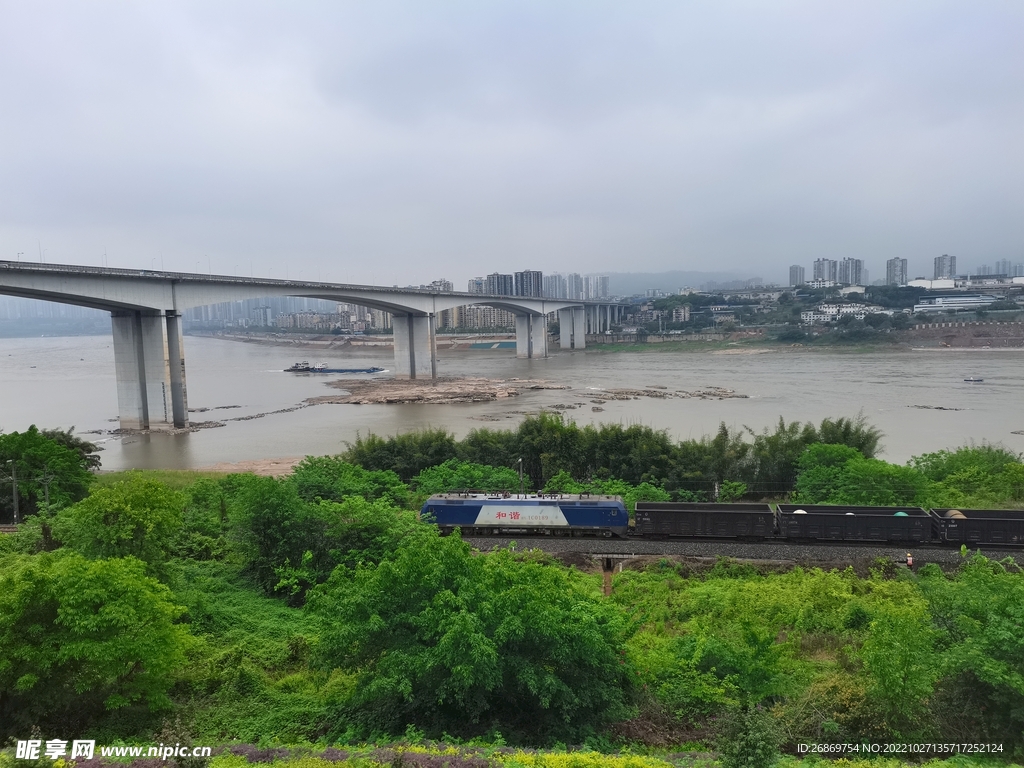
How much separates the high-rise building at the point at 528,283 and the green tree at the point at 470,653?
13348 cm

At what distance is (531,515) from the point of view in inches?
580

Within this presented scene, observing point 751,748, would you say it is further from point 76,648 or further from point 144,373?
point 144,373

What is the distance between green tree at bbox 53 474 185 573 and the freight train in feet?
19.6

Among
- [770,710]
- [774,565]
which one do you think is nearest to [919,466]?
[774,565]

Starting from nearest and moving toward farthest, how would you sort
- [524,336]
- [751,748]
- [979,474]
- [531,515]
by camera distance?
[751,748], [531,515], [979,474], [524,336]

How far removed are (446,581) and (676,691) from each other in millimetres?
2733

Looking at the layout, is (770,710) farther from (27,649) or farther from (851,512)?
(851,512)

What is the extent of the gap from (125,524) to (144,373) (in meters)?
26.6

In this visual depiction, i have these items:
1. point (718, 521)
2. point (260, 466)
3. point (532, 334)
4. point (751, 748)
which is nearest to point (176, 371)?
point (260, 466)

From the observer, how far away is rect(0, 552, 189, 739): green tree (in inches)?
248

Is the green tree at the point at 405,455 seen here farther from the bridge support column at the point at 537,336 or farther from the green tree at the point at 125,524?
the bridge support column at the point at 537,336

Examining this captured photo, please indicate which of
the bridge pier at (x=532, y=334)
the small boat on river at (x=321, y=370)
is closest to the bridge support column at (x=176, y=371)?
the small boat on river at (x=321, y=370)

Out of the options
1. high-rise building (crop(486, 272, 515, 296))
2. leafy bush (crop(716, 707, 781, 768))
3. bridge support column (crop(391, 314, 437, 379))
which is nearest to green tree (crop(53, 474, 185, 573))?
leafy bush (crop(716, 707, 781, 768))

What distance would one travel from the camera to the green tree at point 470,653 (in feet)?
21.0
